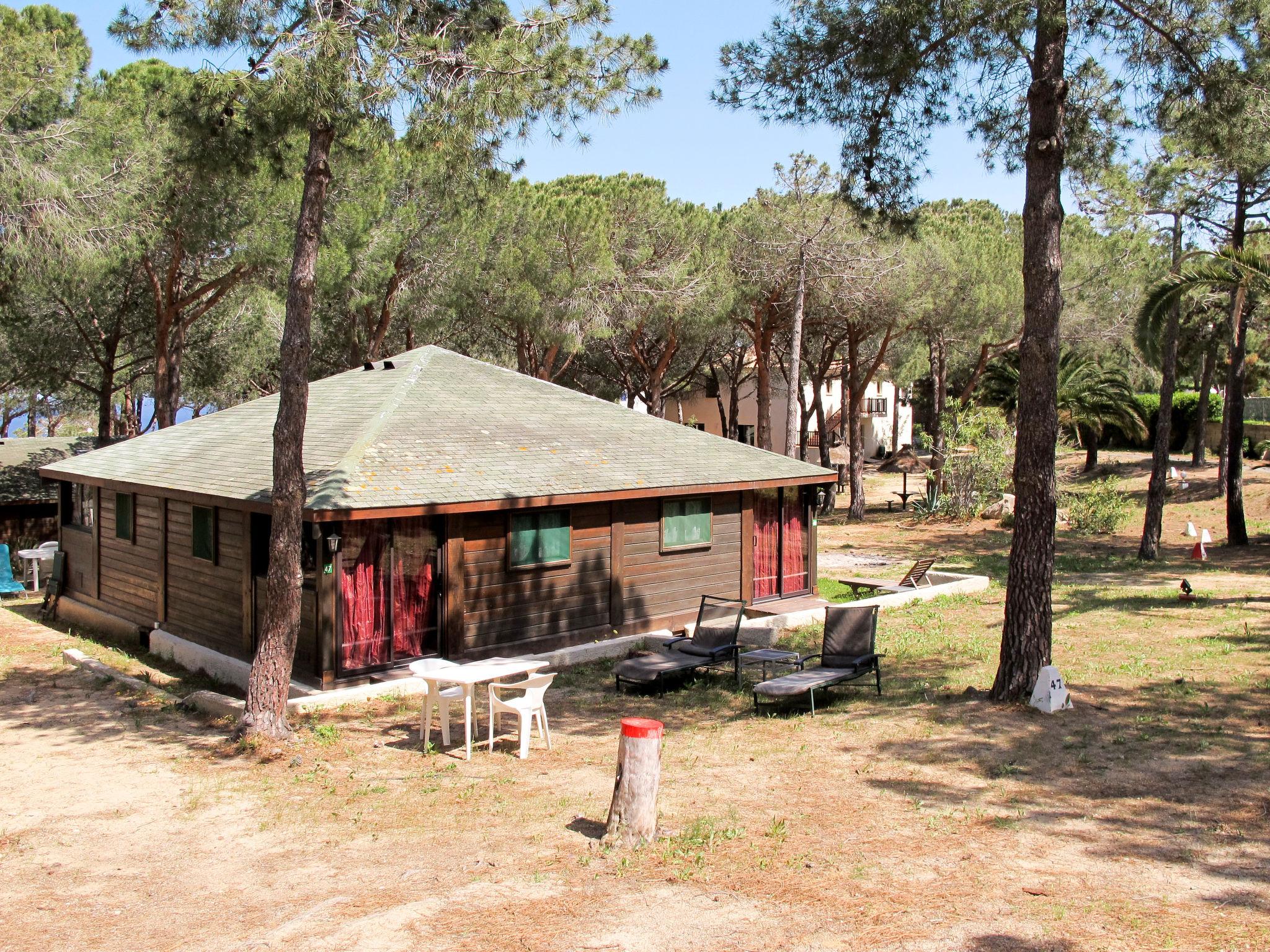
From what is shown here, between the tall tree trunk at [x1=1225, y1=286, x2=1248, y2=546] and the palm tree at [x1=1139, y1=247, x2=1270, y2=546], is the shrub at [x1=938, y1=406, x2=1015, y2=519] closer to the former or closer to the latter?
the palm tree at [x1=1139, y1=247, x2=1270, y2=546]

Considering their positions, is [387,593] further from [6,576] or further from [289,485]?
[6,576]

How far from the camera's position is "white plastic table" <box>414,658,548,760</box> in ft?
29.6

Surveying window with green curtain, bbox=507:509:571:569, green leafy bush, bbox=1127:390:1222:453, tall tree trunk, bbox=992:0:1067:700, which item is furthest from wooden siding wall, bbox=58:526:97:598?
green leafy bush, bbox=1127:390:1222:453

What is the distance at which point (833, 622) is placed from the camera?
11.1 m

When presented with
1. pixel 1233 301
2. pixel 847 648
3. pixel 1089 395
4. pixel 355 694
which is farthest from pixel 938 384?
pixel 355 694

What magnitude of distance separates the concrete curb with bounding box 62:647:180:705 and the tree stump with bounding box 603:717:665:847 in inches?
264

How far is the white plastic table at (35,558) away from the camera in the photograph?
19.8 meters

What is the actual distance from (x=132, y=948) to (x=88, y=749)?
189 inches

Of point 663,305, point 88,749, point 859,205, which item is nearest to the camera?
point 88,749

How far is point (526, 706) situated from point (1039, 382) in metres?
5.70

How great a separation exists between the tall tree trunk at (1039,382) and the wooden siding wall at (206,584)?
8839 millimetres

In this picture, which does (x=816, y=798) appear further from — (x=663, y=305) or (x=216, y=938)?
(x=663, y=305)

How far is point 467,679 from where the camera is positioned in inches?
356

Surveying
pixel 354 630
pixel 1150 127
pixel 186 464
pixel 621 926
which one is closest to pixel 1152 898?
pixel 621 926
